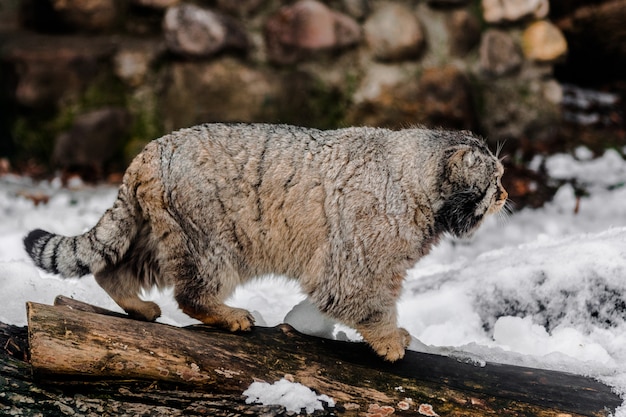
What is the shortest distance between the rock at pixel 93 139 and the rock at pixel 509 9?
129 inches

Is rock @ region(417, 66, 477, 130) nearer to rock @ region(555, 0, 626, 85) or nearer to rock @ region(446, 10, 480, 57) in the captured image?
rock @ region(446, 10, 480, 57)

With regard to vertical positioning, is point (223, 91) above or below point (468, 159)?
above

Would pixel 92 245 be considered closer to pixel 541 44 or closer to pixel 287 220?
pixel 287 220

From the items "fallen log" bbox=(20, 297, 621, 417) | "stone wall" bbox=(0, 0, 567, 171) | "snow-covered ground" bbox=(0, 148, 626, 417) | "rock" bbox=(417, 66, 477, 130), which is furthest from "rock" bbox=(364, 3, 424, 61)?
"fallen log" bbox=(20, 297, 621, 417)

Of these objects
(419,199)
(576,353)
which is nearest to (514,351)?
(576,353)

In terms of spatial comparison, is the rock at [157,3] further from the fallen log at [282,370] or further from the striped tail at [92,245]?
the fallen log at [282,370]

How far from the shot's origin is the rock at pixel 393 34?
6.14m

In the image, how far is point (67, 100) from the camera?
627 centimetres

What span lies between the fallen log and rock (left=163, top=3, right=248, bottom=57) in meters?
3.31

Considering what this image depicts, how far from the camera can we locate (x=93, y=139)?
20.5ft

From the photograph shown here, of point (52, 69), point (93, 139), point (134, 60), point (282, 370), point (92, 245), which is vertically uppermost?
point (134, 60)

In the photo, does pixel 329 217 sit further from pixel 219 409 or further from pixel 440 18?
pixel 440 18

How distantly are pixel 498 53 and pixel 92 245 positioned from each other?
433 cm

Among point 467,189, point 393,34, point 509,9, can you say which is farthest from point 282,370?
point 509,9
